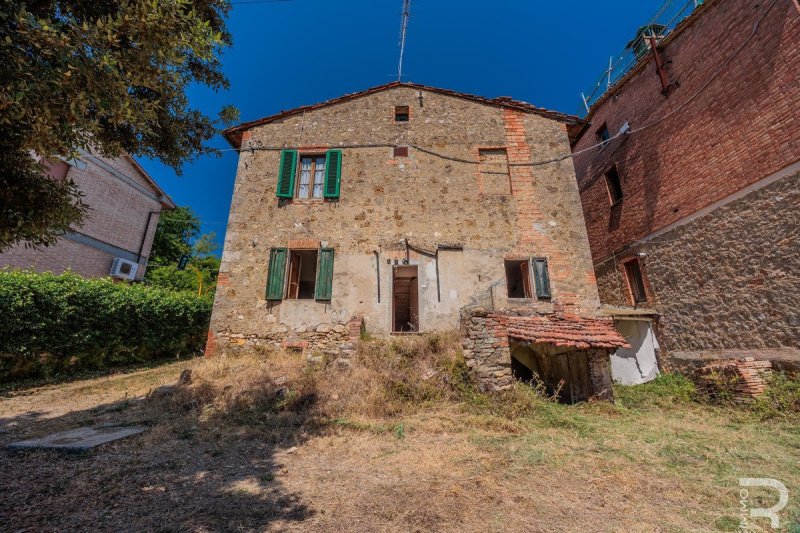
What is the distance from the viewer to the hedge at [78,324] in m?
8.05

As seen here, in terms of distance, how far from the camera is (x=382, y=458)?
175 inches

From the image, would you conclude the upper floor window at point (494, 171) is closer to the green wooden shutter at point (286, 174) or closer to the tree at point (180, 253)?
the green wooden shutter at point (286, 174)

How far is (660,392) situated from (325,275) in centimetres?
890

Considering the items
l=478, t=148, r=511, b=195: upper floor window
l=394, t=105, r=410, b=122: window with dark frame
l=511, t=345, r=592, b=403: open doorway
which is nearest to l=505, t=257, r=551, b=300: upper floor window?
l=511, t=345, r=592, b=403: open doorway

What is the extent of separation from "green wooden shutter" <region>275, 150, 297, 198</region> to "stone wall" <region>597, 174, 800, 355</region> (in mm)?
11154

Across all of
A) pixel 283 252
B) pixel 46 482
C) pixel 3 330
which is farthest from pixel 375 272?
pixel 3 330

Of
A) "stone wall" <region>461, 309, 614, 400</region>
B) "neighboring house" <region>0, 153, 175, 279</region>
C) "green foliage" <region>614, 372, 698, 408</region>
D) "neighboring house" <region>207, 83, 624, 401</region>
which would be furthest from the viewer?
Answer: "neighboring house" <region>0, 153, 175, 279</region>

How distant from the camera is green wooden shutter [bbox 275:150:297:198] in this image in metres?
10.1

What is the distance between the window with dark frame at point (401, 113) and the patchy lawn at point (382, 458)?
772 centimetres

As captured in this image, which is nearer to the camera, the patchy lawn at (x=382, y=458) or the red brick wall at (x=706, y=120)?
the patchy lawn at (x=382, y=458)

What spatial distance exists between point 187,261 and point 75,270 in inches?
429

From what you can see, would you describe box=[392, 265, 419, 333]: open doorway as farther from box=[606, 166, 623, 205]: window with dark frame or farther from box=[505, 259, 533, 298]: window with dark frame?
box=[606, 166, 623, 205]: window with dark frame

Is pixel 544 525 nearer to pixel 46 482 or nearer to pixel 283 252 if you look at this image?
pixel 46 482

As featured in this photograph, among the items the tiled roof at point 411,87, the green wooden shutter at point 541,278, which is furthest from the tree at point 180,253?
the green wooden shutter at point 541,278
